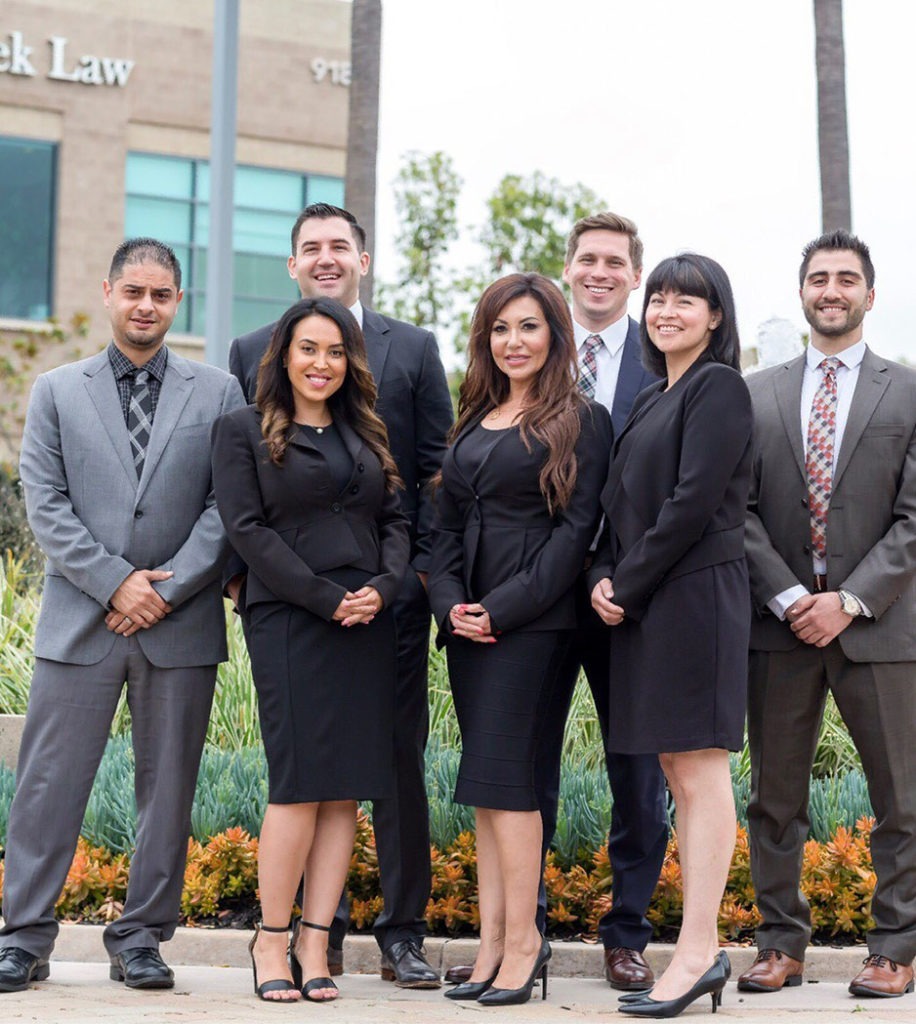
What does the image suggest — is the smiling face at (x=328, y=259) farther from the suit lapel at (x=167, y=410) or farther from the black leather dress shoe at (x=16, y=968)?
the black leather dress shoe at (x=16, y=968)

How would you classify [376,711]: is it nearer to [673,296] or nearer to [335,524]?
[335,524]

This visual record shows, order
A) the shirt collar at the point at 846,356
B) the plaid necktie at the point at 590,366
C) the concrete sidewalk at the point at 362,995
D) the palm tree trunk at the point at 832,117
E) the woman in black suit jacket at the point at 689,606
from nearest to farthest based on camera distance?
the concrete sidewalk at the point at 362,995 → the woman in black suit jacket at the point at 689,606 → the shirt collar at the point at 846,356 → the plaid necktie at the point at 590,366 → the palm tree trunk at the point at 832,117

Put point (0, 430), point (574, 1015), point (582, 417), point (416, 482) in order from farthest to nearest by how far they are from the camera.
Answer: point (0, 430)
point (416, 482)
point (582, 417)
point (574, 1015)

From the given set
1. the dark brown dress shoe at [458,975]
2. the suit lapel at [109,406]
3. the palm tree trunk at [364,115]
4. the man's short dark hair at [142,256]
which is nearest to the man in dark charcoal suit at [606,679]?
the dark brown dress shoe at [458,975]

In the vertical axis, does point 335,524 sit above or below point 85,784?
above

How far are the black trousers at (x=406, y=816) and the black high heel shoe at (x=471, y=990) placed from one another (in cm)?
46

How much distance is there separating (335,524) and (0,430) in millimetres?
18692

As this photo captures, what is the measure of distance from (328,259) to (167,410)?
83cm

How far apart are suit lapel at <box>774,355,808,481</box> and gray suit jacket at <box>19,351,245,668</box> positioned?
2110 mm

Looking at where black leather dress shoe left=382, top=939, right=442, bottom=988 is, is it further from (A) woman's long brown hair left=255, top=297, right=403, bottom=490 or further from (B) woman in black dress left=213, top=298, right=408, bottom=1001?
(A) woman's long brown hair left=255, top=297, right=403, bottom=490

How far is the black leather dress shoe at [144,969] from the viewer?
17.9 feet

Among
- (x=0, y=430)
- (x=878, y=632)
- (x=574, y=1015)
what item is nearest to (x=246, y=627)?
(x=574, y=1015)

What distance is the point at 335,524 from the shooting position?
217 inches

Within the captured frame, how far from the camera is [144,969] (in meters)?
5.46
